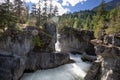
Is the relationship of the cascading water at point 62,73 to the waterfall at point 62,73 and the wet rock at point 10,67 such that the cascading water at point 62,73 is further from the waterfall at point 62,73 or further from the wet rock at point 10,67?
the wet rock at point 10,67

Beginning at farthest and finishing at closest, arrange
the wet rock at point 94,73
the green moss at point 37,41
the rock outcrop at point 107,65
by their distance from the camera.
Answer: the green moss at point 37,41
the wet rock at point 94,73
the rock outcrop at point 107,65

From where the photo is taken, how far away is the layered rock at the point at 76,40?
71.1 m

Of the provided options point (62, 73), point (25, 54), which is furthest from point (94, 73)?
point (25, 54)

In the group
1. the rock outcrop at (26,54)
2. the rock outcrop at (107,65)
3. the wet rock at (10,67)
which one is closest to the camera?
the rock outcrop at (107,65)

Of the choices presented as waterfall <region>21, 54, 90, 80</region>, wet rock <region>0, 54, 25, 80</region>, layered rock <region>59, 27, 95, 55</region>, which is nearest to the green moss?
waterfall <region>21, 54, 90, 80</region>

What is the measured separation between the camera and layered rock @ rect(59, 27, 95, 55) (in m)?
71.1

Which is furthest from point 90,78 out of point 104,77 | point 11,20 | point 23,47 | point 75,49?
point 75,49

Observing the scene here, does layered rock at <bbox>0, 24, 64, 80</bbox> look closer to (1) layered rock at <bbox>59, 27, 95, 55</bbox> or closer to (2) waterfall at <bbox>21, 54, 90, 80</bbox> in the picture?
(2) waterfall at <bbox>21, 54, 90, 80</bbox>

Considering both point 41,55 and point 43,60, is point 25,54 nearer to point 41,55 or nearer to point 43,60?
point 41,55

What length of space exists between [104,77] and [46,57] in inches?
694

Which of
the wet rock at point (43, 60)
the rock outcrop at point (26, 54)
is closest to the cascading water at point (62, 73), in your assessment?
the wet rock at point (43, 60)

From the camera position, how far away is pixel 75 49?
72.8m

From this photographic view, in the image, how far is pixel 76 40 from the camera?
72750 millimetres

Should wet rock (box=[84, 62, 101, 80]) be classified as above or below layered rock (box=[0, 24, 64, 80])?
below
